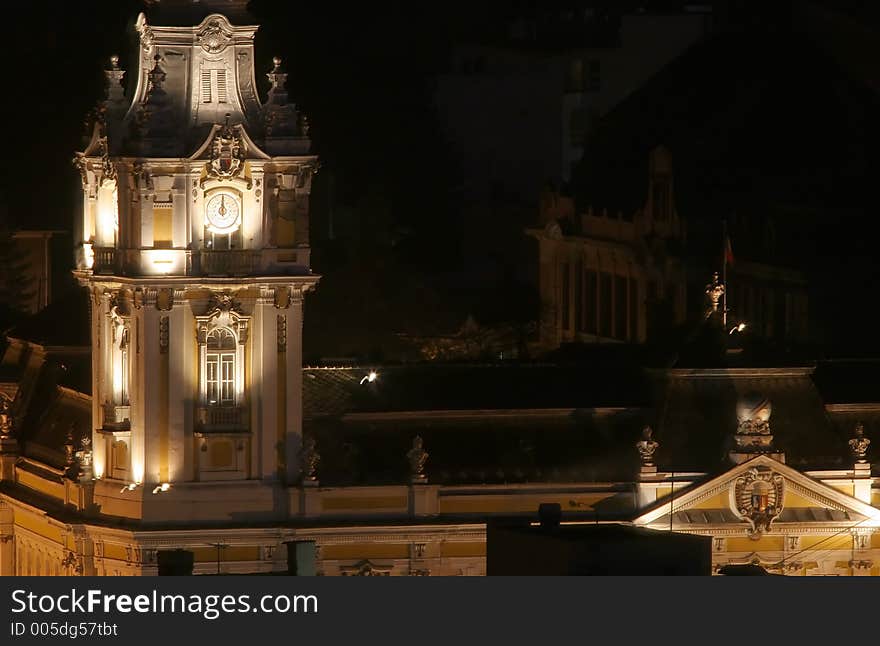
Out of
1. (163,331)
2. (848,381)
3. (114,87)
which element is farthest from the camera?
(848,381)

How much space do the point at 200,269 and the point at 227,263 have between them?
0.77 m

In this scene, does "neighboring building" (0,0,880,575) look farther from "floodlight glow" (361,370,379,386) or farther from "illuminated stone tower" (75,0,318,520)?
"floodlight glow" (361,370,379,386)

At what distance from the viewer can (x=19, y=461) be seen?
158 meters

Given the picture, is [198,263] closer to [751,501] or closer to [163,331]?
[163,331]

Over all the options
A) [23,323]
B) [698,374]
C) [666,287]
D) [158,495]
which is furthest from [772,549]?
[666,287]

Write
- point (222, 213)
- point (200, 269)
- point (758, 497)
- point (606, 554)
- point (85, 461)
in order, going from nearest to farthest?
1. point (606, 554)
2. point (200, 269)
3. point (222, 213)
4. point (758, 497)
5. point (85, 461)

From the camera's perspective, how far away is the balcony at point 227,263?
5792 inches

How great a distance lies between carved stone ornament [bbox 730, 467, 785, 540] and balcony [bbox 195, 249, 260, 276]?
44.0 feet

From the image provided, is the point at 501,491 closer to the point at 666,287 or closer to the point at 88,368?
the point at 88,368

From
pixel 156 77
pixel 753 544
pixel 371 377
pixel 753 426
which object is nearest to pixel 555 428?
pixel 371 377

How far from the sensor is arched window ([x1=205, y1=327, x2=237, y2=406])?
148000mm

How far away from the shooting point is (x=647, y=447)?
14850cm

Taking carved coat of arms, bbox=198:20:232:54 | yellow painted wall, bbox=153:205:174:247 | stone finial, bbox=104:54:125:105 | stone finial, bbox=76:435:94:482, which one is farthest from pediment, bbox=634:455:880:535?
stone finial, bbox=104:54:125:105

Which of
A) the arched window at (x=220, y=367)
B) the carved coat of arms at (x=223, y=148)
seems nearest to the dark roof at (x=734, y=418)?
the arched window at (x=220, y=367)
